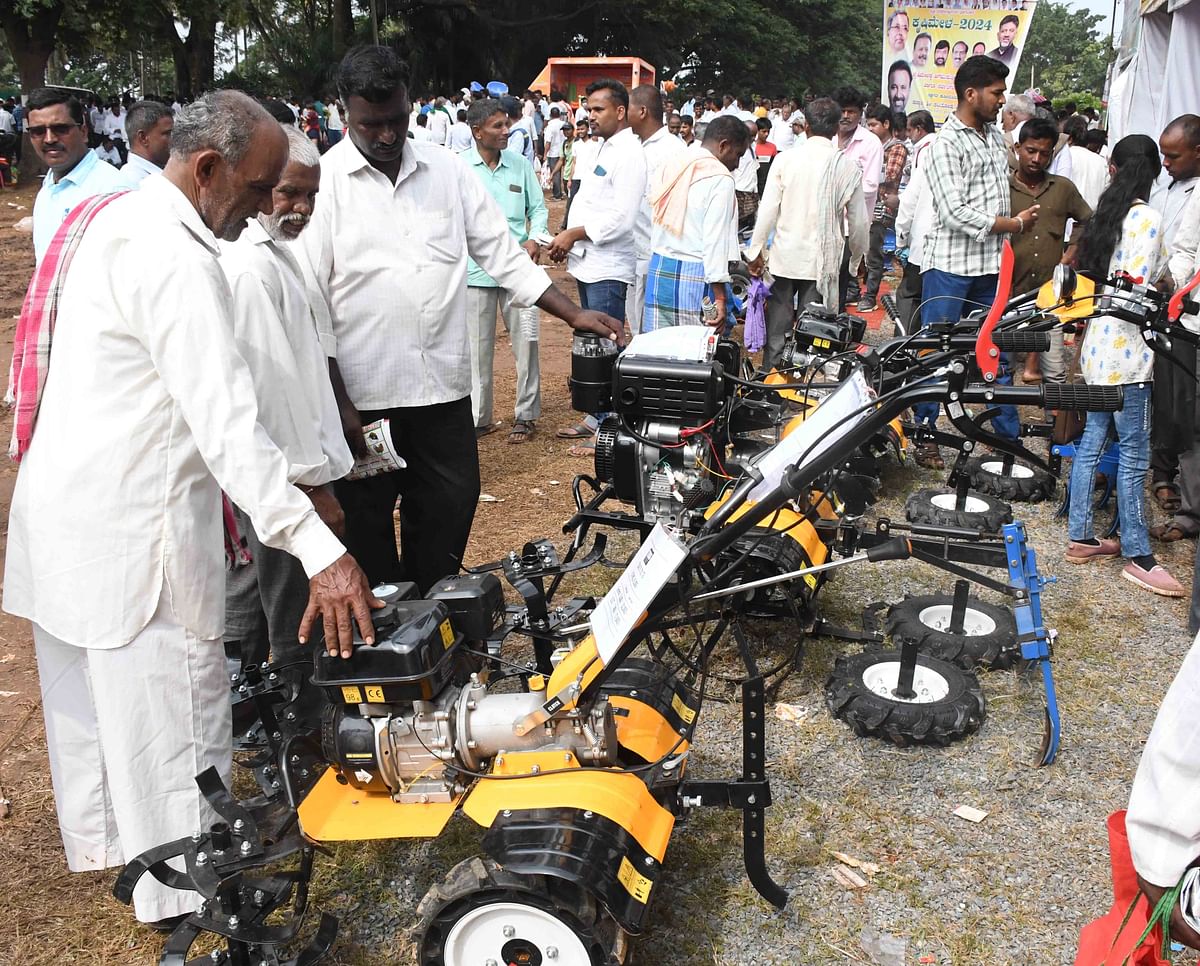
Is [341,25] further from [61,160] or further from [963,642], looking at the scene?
[963,642]

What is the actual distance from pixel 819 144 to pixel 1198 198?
2.99 metres

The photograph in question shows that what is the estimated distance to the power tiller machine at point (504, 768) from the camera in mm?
2334

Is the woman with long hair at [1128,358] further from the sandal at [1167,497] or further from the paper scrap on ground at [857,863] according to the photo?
the paper scrap on ground at [857,863]

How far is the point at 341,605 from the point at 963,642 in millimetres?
2918

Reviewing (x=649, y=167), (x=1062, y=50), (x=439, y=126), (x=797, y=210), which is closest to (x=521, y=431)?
(x=649, y=167)

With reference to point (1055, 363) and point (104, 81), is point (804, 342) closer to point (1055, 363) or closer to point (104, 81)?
point (1055, 363)

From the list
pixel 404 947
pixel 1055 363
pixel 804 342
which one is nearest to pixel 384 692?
pixel 404 947

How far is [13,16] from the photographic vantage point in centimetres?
2314

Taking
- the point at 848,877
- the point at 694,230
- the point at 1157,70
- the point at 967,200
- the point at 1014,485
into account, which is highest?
the point at 1157,70

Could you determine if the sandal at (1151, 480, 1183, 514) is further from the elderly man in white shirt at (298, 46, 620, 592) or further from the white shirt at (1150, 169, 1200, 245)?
the elderly man in white shirt at (298, 46, 620, 592)

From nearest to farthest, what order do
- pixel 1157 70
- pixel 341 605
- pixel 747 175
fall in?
pixel 341 605
pixel 1157 70
pixel 747 175

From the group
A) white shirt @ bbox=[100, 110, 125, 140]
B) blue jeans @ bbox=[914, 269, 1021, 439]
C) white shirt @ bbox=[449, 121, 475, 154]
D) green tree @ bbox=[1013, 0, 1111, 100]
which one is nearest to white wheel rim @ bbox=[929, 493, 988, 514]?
blue jeans @ bbox=[914, 269, 1021, 439]

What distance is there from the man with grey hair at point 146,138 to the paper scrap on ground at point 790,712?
4.52m

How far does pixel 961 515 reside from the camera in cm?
536
